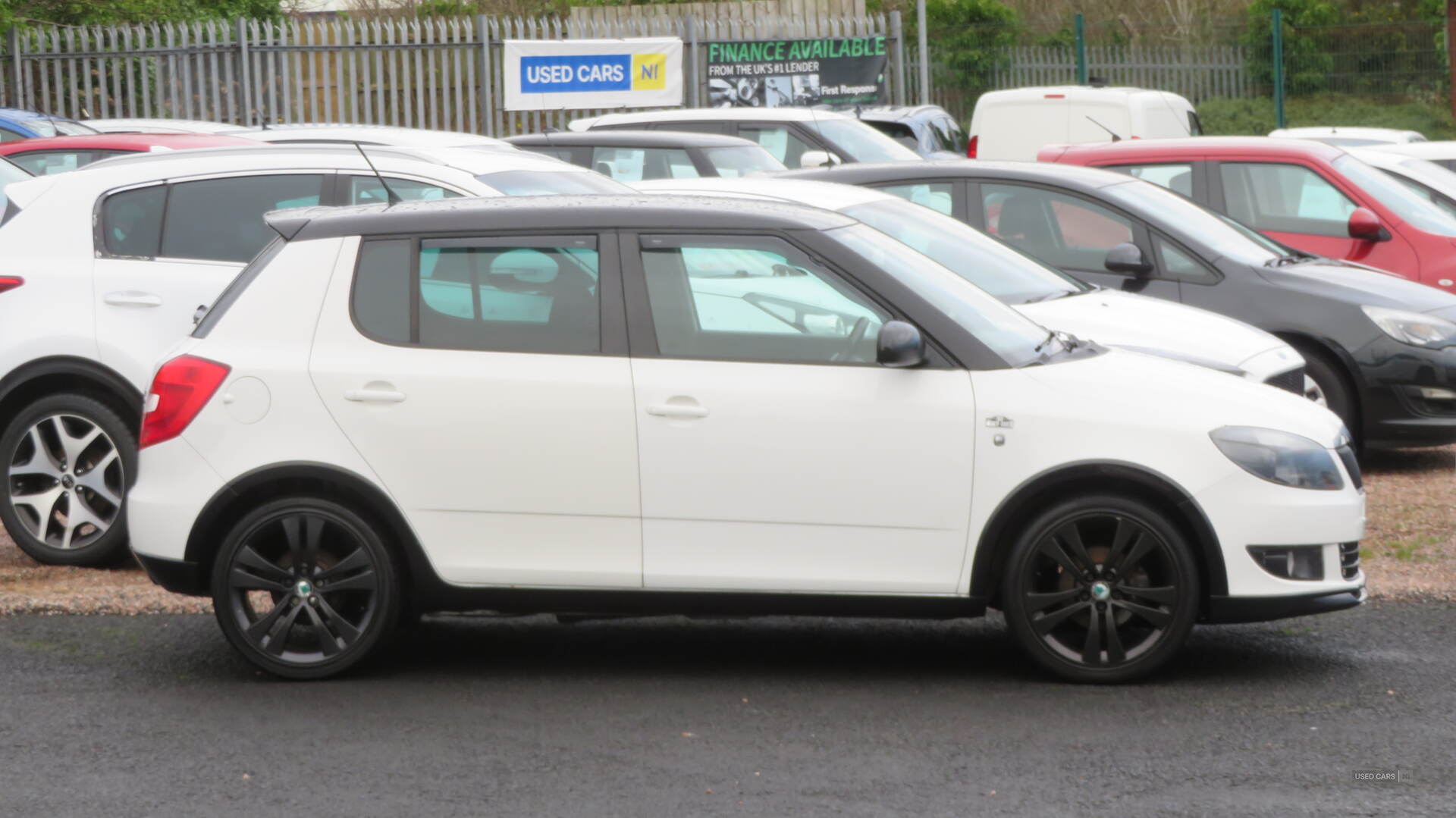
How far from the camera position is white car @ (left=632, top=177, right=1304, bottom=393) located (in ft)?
26.8

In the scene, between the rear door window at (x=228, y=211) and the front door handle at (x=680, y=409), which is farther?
the rear door window at (x=228, y=211)

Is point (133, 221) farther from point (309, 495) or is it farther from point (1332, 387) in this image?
point (1332, 387)

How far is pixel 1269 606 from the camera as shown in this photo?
5.55m

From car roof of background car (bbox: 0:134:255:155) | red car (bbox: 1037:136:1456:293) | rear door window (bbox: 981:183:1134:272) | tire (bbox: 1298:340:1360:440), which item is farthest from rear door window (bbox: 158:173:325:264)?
red car (bbox: 1037:136:1456:293)

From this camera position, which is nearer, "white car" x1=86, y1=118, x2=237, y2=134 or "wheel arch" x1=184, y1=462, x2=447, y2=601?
"wheel arch" x1=184, y1=462, x2=447, y2=601

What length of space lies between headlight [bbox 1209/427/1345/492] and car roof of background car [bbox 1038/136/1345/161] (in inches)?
243

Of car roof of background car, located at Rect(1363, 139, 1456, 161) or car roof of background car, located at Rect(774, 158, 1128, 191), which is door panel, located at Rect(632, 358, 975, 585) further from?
car roof of background car, located at Rect(1363, 139, 1456, 161)

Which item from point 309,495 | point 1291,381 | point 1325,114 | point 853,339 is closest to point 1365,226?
point 1291,381

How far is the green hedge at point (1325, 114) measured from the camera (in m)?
27.6

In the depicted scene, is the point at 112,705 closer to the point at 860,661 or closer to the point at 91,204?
the point at 860,661

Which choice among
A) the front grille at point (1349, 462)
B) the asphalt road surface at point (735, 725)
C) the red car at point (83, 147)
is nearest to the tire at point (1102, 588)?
the asphalt road surface at point (735, 725)

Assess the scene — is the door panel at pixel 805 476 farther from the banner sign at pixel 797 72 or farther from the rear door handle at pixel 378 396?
the banner sign at pixel 797 72

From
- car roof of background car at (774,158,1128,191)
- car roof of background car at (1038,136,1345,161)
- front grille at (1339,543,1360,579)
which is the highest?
car roof of background car at (1038,136,1345,161)

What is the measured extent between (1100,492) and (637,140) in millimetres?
9311
